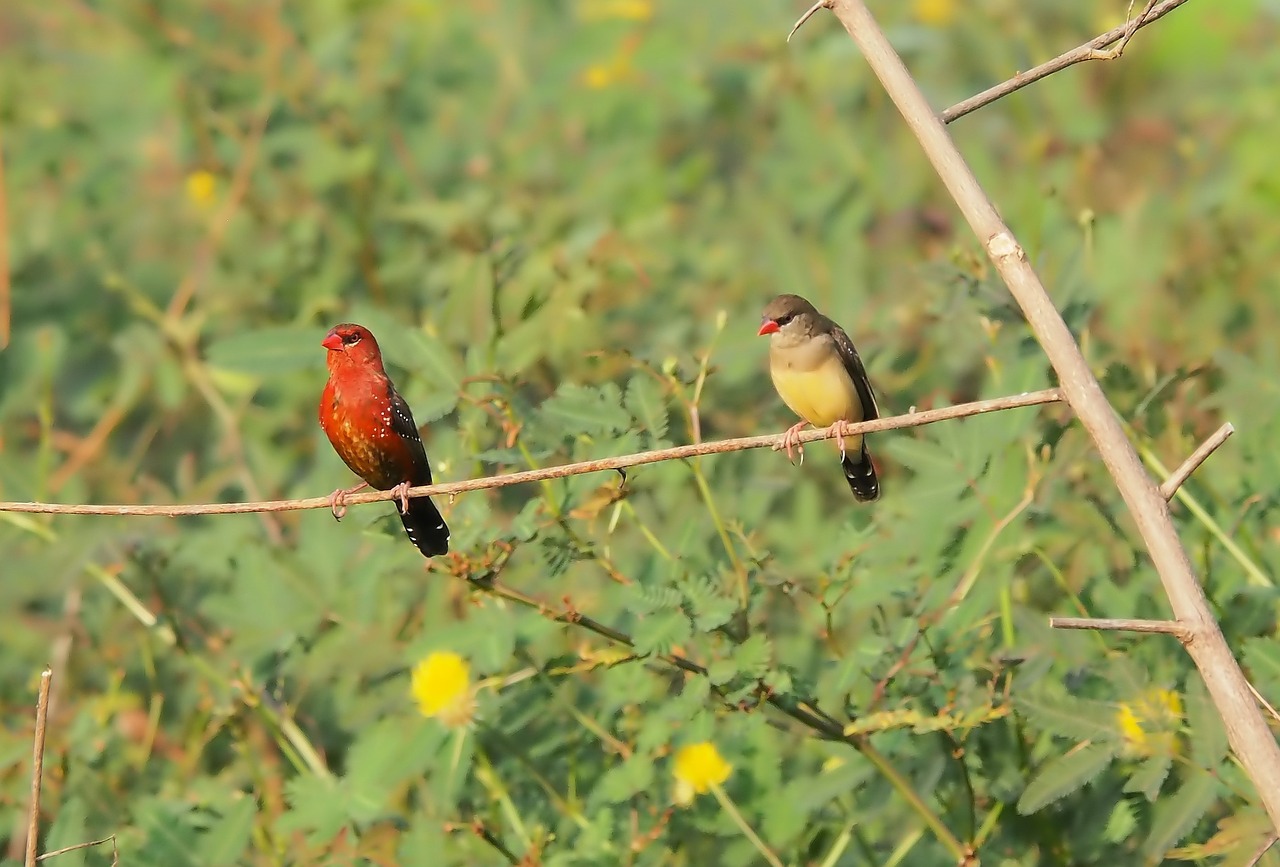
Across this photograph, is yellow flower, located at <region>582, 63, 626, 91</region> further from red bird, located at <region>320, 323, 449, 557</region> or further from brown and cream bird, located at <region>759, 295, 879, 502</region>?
red bird, located at <region>320, 323, 449, 557</region>

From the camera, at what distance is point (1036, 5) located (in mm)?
8320

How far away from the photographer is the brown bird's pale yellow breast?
4.61 m

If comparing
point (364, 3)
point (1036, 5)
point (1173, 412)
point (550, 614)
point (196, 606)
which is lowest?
point (1173, 412)

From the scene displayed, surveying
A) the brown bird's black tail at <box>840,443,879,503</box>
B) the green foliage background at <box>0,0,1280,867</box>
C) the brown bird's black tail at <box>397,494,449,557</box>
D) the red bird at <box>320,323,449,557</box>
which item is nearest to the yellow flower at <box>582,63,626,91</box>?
the green foliage background at <box>0,0,1280,867</box>

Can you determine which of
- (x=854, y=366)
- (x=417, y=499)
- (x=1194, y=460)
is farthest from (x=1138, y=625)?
(x=854, y=366)

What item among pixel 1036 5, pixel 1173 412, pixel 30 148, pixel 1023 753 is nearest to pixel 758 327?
pixel 1173 412

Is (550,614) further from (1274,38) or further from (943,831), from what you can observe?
(1274,38)

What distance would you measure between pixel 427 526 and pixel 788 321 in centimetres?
122

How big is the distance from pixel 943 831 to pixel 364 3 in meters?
4.73

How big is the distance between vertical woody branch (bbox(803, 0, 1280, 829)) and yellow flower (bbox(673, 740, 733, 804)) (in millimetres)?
1605

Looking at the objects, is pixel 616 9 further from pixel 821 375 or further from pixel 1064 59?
pixel 1064 59

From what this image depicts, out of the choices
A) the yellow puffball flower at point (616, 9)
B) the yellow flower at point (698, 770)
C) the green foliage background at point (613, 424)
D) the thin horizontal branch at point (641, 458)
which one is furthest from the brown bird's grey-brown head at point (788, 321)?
the yellow puffball flower at point (616, 9)

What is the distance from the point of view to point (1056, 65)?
7.45 ft

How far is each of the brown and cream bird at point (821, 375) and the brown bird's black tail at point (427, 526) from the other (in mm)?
994
